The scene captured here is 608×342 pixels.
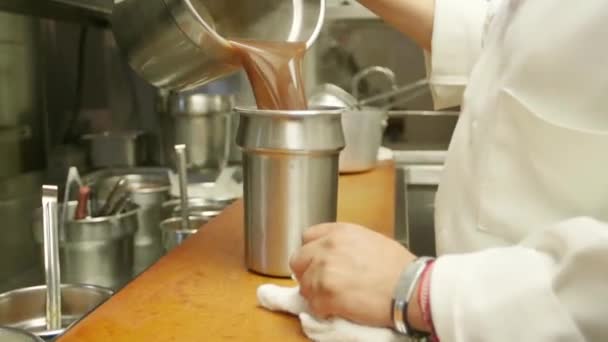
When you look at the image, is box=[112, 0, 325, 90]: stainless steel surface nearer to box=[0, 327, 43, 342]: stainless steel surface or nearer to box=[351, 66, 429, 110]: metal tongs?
box=[0, 327, 43, 342]: stainless steel surface

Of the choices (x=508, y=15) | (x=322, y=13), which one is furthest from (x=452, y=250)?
(x=322, y=13)

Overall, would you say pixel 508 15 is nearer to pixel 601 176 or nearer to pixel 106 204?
pixel 601 176

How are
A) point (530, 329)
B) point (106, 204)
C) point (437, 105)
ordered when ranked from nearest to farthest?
point (530, 329), point (106, 204), point (437, 105)

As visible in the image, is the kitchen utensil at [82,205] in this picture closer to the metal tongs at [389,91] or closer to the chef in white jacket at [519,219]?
the chef in white jacket at [519,219]

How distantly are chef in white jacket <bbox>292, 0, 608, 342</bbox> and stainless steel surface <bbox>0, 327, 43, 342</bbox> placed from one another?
235 mm

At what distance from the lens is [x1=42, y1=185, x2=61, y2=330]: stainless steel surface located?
663mm

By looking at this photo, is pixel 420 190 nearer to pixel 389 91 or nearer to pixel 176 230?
pixel 389 91

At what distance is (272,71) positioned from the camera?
2.65 ft

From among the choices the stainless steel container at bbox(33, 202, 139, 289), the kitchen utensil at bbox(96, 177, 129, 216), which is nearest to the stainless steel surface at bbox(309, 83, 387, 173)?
the kitchen utensil at bbox(96, 177, 129, 216)

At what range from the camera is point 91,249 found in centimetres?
85

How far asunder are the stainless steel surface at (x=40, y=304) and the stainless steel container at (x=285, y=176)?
0.18m

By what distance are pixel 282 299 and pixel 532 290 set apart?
0.84ft

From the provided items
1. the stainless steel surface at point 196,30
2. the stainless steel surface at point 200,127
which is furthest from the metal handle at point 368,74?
the stainless steel surface at point 196,30

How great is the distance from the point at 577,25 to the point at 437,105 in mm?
548
